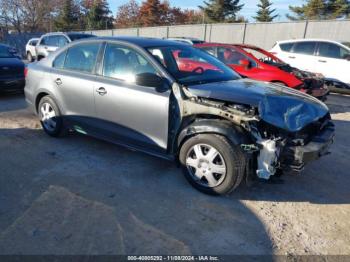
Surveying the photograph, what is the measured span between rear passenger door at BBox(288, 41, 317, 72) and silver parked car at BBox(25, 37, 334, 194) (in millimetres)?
6942

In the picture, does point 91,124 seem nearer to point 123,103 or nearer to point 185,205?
point 123,103

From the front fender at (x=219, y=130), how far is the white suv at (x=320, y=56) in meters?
8.20

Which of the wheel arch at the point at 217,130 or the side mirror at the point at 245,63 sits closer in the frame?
the wheel arch at the point at 217,130

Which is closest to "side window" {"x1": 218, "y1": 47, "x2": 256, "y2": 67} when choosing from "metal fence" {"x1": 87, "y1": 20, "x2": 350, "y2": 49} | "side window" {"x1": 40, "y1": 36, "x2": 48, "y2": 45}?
"side window" {"x1": 40, "y1": 36, "x2": 48, "y2": 45}

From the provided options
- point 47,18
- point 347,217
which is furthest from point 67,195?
point 47,18

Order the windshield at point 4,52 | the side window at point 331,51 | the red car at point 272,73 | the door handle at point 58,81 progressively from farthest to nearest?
the side window at point 331,51, the windshield at point 4,52, the red car at point 272,73, the door handle at point 58,81

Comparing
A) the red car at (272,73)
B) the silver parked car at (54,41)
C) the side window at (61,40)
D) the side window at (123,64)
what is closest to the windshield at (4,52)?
the silver parked car at (54,41)

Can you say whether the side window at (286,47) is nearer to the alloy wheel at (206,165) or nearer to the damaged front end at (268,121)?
the damaged front end at (268,121)

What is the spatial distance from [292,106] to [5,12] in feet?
156

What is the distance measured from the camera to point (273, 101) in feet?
11.3

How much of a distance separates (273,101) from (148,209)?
5.96 feet

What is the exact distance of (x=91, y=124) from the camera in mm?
4605

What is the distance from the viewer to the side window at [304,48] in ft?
34.4

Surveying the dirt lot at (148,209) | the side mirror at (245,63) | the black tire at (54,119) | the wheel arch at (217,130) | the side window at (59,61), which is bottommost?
the dirt lot at (148,209)
